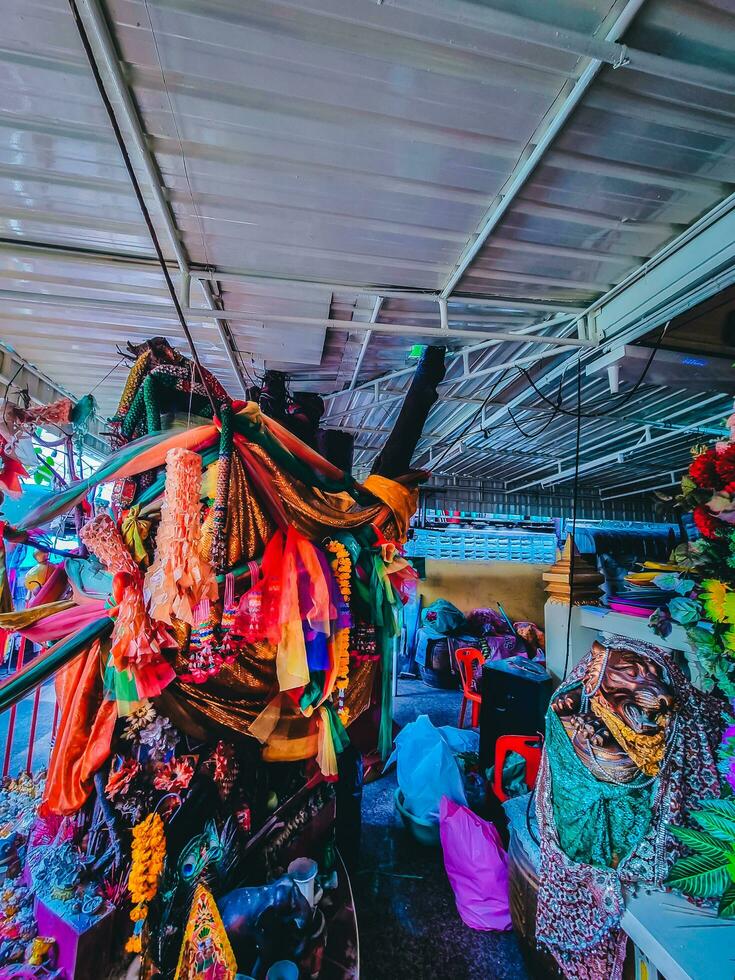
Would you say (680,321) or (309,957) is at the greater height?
(680,321)

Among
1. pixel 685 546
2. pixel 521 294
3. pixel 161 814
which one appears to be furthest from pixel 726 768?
pixel 521 294

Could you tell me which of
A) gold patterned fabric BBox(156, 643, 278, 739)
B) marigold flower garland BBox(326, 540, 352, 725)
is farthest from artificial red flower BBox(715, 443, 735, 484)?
gold patterned fabric BBox(156, 643, 278, 739)

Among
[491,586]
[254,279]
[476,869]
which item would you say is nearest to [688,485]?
[254,279]

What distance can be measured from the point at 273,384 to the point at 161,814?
99.1 inches

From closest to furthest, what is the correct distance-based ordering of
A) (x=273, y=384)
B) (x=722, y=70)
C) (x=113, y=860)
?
1. (x=722, y=70)
2. (x=113, y=860)
3. (x=273, y=384)

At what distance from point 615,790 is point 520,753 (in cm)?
134

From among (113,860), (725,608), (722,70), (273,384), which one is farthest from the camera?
(273,384)

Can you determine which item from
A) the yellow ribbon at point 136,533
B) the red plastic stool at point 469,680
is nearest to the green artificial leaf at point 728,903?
the yellow ribbon at point 136,533

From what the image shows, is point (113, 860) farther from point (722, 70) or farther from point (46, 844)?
point (722, 70)

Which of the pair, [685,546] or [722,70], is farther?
[685,546]

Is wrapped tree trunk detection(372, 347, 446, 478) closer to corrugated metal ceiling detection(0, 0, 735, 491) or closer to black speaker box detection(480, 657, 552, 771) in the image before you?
corrugated metal ceiling detection(0, 0, 735, 491)

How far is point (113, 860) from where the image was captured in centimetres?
148

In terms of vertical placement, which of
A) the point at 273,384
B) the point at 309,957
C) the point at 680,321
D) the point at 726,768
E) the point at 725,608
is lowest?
the point at 309,957

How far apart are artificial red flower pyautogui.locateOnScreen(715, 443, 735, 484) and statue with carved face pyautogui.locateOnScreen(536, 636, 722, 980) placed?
0.79 metres
